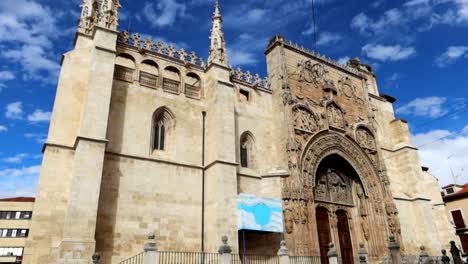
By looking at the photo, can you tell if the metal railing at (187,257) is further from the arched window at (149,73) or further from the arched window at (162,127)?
the arched window at (149,73)

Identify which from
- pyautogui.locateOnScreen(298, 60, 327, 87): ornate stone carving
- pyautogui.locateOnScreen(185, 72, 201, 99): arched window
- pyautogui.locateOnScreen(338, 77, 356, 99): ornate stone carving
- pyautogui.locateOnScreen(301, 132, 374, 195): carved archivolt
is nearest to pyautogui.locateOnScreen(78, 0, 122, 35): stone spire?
pyautogui.locateOnScreen(185, 72, 201, 99): arched window

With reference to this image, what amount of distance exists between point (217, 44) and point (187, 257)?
30.2ft

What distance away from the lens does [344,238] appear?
57.9ft

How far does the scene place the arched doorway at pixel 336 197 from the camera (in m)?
17.1

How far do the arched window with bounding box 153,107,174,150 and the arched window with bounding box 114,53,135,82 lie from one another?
177 centimetres

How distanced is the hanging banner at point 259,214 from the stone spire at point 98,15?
27.3 feet

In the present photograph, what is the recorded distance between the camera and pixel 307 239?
49.3ft

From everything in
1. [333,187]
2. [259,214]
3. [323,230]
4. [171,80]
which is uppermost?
[171,80]

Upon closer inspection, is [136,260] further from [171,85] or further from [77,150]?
[171,85]

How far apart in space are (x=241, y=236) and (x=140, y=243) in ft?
13.8

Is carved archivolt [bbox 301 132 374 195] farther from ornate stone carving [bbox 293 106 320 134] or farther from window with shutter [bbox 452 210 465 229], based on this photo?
window with shutter [bbox 452 210 465 229]

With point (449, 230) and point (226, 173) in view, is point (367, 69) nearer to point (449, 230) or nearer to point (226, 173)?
point (449, 230)

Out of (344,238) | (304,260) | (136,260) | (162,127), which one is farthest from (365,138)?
(136,260)

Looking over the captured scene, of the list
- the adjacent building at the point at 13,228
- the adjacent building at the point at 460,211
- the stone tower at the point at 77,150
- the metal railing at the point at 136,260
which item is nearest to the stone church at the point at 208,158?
the stone tower at the point at 77,150
